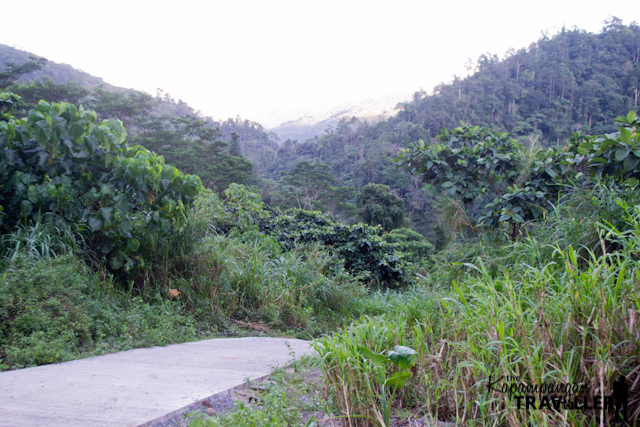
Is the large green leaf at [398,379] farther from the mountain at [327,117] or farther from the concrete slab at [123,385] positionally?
the mountain at [327,117]

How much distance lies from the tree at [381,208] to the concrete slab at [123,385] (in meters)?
20.1

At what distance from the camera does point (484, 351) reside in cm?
176

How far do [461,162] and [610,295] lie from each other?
3.50m

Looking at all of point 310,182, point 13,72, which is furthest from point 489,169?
point 13,72

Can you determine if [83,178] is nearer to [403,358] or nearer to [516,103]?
[403,358]

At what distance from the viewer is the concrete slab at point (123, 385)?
1.57 m

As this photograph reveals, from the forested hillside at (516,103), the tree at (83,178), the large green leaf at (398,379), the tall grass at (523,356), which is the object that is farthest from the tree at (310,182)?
the large green leaf at (398,379)

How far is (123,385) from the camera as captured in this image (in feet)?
6.46

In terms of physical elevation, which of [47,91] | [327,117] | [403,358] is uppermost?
[327,117]

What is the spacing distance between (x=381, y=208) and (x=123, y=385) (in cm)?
2122

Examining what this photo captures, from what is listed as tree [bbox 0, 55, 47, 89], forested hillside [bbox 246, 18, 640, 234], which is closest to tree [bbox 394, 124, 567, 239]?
forested hillside [bbox 246, 18, 640, 234]

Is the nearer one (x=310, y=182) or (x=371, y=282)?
(x=371, y=282)

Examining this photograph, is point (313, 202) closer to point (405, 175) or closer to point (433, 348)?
point (405, 175)

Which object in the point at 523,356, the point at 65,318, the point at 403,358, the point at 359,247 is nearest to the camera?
the point at 523,356
